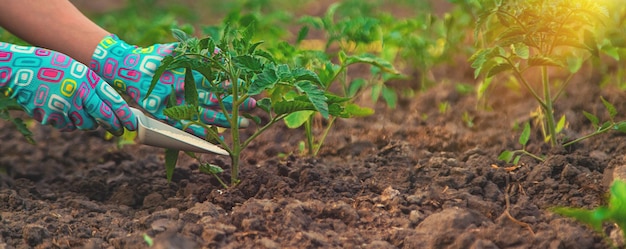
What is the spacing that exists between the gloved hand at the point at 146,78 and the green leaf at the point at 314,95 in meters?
0.39

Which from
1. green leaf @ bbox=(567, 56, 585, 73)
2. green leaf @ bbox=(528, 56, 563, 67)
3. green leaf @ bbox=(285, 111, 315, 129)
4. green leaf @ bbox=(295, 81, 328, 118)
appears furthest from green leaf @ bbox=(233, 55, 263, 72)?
green leaf @ bbox=(567, 56, 585, 73)

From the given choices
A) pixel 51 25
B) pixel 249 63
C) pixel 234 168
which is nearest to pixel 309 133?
pixel 234 168

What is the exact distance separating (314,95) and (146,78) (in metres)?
0.73

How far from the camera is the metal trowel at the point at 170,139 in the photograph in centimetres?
220

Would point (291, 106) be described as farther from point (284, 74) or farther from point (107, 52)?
point (107, 52)

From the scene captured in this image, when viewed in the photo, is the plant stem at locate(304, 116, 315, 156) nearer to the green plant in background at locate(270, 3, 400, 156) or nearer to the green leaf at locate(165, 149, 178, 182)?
the green plant in background at locate(270, 3, 400, 156)

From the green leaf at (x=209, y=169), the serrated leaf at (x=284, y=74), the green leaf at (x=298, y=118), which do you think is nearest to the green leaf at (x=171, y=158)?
the green leaf at (x=209, y=169)

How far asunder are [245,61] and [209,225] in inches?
16.5

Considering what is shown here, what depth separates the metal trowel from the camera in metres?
2.20

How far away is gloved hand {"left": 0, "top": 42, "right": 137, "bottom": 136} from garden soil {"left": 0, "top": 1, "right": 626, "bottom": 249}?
25 centimetres

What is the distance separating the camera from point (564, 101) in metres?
3.30

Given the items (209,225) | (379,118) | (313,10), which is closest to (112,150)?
(379,118)

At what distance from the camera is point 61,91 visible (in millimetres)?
2268

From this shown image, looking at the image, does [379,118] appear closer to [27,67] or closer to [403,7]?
[27,67]
